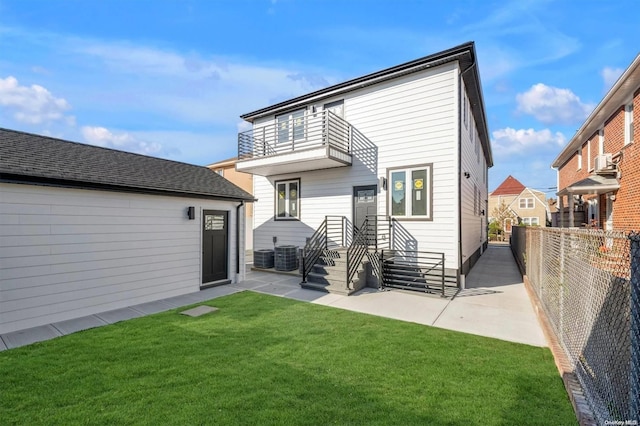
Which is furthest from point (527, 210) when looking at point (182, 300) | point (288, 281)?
point (182, 300)

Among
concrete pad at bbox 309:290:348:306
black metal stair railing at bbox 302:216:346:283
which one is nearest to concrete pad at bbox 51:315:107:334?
concrete pad at bbox 309:290:348:306

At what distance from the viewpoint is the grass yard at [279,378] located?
2.76 m

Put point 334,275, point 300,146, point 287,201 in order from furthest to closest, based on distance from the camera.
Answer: point 287,201 < point 300,146 < point 334,275

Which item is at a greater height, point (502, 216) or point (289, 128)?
point (289, 128)

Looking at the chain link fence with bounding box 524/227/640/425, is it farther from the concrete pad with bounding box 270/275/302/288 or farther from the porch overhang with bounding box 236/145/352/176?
the concrete pad with bounding box 270/275/302/288

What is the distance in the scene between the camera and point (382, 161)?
9.29 meters

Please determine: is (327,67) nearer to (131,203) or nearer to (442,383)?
(131,203)

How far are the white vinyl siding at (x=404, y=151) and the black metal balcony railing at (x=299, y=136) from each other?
560mm

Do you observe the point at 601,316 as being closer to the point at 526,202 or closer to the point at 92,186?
the point at 92,186

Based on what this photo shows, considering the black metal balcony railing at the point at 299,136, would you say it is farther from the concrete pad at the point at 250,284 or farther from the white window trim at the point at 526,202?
the white window trim at the point at 526,202

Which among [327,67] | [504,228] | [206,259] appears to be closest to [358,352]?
[206,259]

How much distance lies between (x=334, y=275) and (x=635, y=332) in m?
6.51

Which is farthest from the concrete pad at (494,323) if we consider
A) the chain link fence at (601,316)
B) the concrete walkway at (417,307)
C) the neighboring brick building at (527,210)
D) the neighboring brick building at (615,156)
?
the neighboring brick building at (527,210)

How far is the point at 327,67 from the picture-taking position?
1234 centimetres
